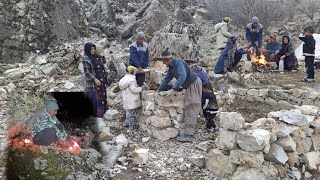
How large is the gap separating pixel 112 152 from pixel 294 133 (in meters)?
2.57

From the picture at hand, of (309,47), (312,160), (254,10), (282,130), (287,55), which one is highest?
(254,10)

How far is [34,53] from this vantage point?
10555mm

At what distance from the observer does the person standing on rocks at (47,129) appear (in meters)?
4.07

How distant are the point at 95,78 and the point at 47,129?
7.24 feet

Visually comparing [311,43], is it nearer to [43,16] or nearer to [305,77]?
[305,77]

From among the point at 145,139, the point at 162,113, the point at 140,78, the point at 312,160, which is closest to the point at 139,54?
the point at 140,78

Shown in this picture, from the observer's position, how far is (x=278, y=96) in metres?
7.51

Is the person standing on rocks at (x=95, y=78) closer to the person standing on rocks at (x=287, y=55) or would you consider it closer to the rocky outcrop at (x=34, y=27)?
the rocky outcrop at (x=34, y=27)

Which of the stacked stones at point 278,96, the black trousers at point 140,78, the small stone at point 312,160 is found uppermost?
the black trousers at point 140,78

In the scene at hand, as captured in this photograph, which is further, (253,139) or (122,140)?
(122,140)

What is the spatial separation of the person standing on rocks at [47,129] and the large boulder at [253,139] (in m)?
2.24

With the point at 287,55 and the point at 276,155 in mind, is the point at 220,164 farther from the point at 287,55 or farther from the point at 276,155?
the point at 287,55

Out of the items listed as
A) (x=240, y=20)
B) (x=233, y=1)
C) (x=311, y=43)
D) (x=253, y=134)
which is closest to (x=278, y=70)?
(x=311, y=43)

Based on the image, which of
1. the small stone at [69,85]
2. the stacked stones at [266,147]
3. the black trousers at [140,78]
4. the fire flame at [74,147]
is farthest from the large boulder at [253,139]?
the small stone at [69,85]
